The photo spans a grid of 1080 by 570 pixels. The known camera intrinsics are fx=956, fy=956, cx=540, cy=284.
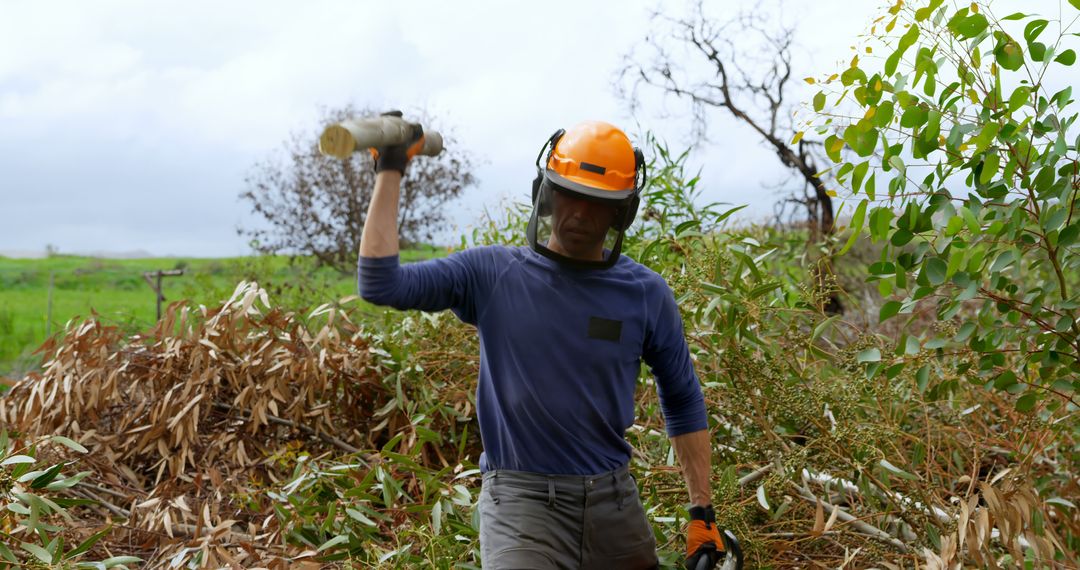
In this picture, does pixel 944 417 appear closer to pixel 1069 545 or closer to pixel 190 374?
pixel 1069 545

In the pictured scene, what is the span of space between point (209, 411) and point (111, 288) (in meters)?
20.4

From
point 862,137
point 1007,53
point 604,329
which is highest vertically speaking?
point 1007,53

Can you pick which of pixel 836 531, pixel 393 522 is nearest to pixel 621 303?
pixel 836 531

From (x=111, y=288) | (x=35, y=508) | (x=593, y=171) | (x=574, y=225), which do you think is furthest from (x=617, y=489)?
(x=111, y=288)

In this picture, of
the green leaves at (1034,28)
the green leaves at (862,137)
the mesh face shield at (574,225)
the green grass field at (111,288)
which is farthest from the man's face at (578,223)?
the green grass field at (111,288)

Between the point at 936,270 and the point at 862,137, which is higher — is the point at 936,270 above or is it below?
below

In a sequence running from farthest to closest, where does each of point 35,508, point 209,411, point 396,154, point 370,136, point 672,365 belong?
point 209,411 → point 35,508 → point 672,365 → point 396,154 → point 370,136

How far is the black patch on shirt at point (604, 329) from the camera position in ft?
9.61

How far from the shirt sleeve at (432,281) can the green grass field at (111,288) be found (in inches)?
171

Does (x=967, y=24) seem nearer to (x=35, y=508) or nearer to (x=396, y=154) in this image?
(x=396, y=154)

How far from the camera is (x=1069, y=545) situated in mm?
4137

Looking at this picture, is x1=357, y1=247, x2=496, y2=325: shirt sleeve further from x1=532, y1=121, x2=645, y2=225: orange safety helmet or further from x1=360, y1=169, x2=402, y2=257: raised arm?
x1=532, y1=121, x2=645, y2=225: orange safety helmet

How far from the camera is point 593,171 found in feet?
9.69

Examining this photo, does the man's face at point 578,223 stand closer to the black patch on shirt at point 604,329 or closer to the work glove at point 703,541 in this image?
the black patch on shirt at point 604,329
